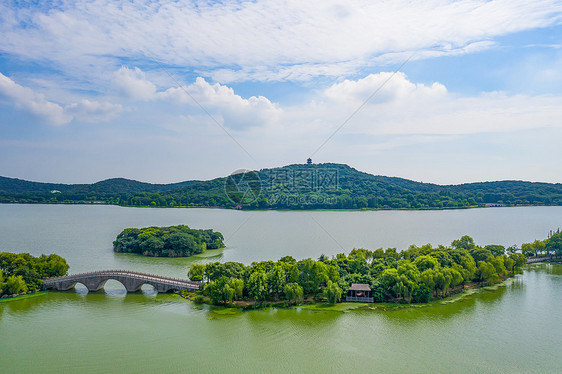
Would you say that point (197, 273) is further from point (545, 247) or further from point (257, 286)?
point (545, 247)

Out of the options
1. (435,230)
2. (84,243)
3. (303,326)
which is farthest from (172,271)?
(435,230)

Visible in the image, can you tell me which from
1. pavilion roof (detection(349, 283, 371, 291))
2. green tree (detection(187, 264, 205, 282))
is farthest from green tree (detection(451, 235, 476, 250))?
green tree (detection(187, 264, 205, 282))

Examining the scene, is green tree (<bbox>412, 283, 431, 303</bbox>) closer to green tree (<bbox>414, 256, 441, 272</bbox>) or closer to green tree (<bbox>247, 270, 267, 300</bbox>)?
green tree (<bbox>414, 256, 441, 272</bbox>)

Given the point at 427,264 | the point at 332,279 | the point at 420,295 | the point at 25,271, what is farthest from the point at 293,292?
the point at 25,271

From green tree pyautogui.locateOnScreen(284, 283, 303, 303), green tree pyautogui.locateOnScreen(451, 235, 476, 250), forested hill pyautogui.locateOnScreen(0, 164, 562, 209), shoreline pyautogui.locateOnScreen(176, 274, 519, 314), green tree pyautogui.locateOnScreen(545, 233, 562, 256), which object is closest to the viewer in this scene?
shoreline pyautogui.locateOnScreen(176, 274, 519, 314)

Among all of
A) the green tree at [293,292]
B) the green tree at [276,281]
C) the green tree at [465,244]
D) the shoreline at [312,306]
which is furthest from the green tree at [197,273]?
the green tree at [465,244]
